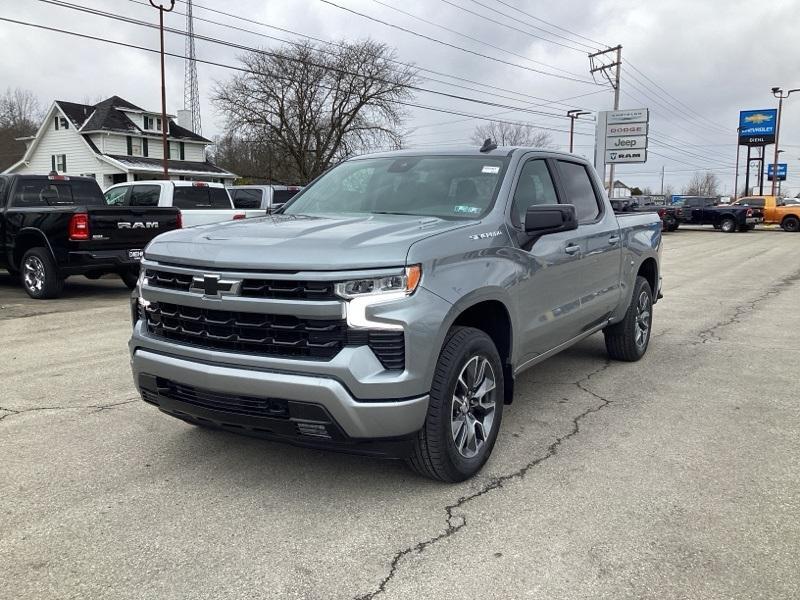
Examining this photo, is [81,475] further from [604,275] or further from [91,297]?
[91,297]

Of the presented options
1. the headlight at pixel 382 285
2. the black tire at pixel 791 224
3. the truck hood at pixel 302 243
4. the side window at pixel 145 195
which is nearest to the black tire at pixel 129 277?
the side window at pixel 145 195

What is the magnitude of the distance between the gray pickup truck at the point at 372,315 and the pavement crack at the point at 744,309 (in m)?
4.02

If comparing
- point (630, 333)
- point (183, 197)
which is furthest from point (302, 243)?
point (183, 197)

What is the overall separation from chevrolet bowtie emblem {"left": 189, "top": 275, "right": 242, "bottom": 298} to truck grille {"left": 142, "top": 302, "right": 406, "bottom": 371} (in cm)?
9

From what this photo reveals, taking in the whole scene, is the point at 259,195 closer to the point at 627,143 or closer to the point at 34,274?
the point at 34,274

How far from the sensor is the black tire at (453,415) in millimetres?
3266

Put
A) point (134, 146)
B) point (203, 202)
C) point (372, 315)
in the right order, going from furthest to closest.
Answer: point (134, 146) < point (203, 202) < point (372, 315)

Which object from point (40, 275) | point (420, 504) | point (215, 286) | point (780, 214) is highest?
point (780, 214)

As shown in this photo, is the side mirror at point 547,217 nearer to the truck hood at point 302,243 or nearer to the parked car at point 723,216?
the truck hood at point 302,243

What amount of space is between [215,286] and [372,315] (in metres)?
0.80

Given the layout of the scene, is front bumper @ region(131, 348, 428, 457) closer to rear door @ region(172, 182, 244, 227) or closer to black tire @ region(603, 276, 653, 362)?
black tire @ region(603, 276, 653, 362)

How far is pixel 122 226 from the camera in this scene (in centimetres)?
975

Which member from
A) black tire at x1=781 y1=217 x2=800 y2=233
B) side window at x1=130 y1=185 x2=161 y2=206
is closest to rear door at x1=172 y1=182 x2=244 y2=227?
side window at x1=130 y1=185 x2=161 y2=206

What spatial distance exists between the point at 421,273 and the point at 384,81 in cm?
3908
